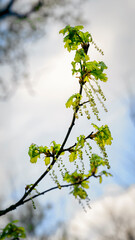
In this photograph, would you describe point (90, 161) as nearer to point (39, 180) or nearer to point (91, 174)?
point (91, 174)

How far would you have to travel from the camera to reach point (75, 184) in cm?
141

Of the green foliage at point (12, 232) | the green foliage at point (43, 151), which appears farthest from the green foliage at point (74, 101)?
the green foliage at point (12, 232)

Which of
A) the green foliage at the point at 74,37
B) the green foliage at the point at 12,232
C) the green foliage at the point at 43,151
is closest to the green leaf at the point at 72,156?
the green foliage at the point at 43,151

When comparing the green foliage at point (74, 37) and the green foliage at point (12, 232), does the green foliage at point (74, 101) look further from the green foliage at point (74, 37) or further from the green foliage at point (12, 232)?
the green foliage at point (12, 232)

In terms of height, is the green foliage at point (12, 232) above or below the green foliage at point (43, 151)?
below

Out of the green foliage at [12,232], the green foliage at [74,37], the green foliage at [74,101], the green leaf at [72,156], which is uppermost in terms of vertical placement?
the green foliage at [74,37]

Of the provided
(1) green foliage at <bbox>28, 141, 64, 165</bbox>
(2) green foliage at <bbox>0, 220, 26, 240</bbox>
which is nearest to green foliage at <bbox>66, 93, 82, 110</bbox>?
(1) green foliage at <bbox>28, 141, 64, 165</bbox>

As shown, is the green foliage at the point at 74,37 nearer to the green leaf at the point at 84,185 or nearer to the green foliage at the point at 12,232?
the green leaf at the point at 84,185

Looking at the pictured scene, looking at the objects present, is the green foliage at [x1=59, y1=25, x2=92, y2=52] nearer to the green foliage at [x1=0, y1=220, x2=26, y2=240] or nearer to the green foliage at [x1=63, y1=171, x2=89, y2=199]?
the green foliage at [x1=63, y1=171, x2=89, y2=199]

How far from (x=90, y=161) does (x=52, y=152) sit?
0.31 m

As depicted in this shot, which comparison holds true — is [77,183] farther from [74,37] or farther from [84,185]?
[74,37]

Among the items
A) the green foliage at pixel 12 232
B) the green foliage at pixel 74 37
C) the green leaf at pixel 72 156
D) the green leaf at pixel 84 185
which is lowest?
the green foliage at pixel 12 232

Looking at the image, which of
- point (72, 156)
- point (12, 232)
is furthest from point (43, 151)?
point (12, 232)

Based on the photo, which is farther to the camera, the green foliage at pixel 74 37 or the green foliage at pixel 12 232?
the green foliage at pixel 74 37
